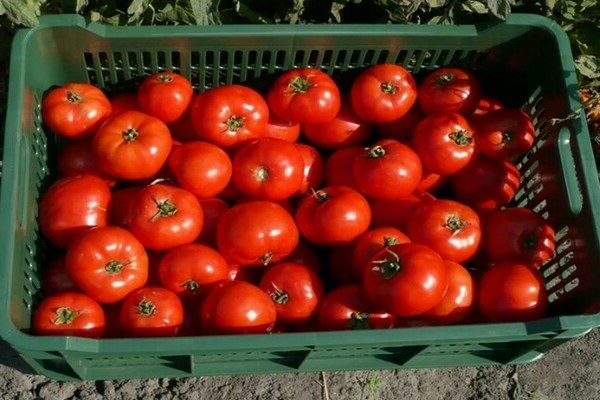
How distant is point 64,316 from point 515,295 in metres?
1.16

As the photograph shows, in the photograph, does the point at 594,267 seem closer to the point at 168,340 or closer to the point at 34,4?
the point at 168,340

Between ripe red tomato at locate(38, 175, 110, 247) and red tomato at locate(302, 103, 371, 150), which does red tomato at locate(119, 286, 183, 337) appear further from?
red tomato at locate(302, 103, 371, 150)

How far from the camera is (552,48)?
7.57 ft

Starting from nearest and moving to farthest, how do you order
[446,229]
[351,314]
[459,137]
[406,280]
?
[406,280], [351,314], [446,229], [459,137]

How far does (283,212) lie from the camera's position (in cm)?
213

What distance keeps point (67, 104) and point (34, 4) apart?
29 centimetres

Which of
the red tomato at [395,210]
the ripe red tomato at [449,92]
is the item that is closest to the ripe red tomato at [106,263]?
the red tomato at [395,210]

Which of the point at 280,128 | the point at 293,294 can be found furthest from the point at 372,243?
the point at 280,128

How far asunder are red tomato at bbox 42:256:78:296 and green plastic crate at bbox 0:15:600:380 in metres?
0.03

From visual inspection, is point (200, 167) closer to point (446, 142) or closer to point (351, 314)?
point (351, 314)

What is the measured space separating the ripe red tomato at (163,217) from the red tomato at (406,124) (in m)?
0.70

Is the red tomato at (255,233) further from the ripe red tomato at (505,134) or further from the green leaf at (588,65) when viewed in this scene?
the green leaf at (588,65)

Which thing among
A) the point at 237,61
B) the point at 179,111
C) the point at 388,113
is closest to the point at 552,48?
the point at 388,113

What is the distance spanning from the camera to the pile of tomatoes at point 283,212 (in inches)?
78.2
